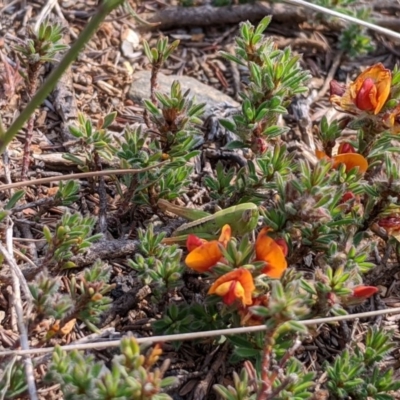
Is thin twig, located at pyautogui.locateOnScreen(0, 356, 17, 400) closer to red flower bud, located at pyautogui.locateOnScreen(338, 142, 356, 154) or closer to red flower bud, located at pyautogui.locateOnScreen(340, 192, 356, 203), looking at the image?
red flower bud, located at pyautogui.locateOnScreen(340, 192, 356, 203)

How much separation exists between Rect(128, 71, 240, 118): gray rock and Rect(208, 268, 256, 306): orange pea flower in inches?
54.0

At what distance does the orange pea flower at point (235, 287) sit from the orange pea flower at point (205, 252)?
0.09 meters

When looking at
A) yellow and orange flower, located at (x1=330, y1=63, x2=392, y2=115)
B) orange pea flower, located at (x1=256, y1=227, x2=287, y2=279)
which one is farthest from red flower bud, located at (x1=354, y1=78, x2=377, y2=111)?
orange pea flower, located at (x1=256, y1=227, x2=287, y2=279)

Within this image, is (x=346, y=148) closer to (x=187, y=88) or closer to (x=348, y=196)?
(x=348, y=196)

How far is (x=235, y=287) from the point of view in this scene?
2.05m

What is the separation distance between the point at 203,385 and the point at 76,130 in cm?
108

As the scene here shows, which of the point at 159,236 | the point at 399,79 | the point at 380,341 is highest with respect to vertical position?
the point at 399,79

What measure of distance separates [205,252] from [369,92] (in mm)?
928

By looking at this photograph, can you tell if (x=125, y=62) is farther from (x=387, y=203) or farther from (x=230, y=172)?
(x=387, y=203)

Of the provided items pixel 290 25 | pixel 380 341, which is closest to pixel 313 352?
pixel 380 341

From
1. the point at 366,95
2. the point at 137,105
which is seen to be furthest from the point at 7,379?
the point at 137,105

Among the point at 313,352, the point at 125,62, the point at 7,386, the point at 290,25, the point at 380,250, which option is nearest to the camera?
the point at 7,386

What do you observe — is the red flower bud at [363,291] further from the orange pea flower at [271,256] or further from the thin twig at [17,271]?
the thin twig at [17,271]

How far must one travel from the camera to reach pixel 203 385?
2305 mm
